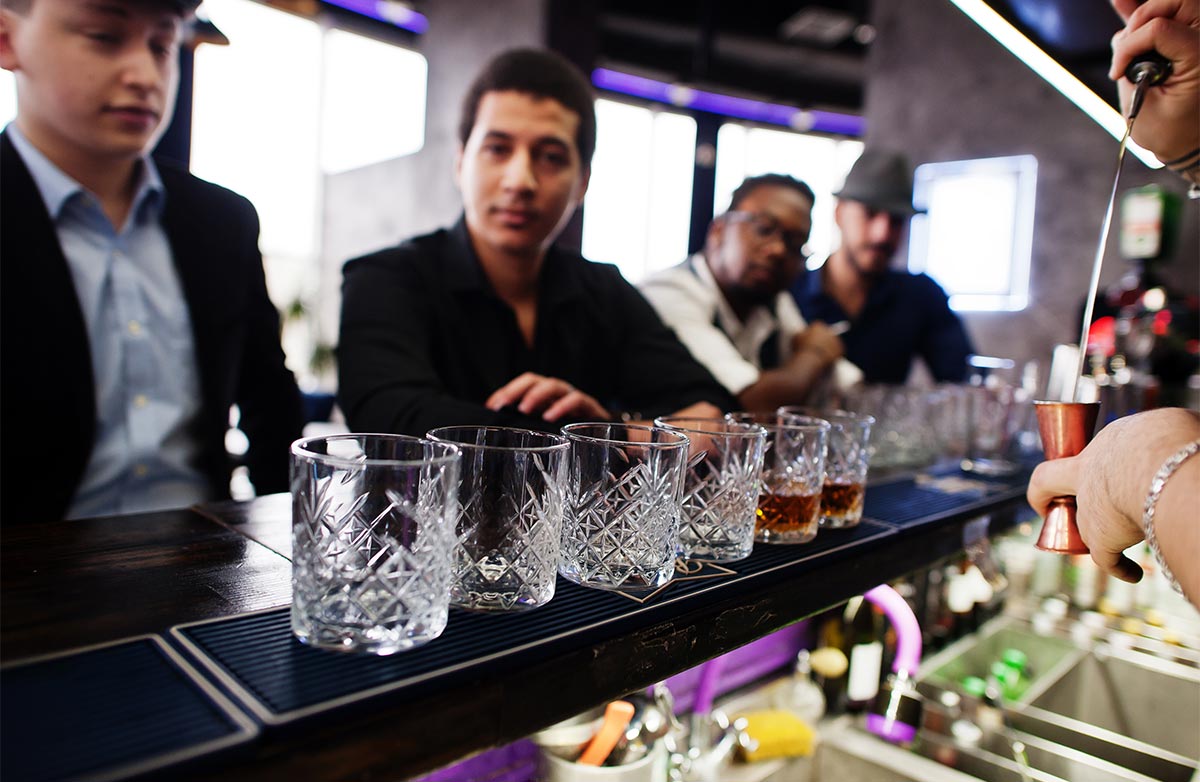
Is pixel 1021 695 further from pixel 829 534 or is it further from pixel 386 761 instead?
pixel 386 761

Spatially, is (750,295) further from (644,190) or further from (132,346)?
(644,190)

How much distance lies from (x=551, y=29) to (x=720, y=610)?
372cm

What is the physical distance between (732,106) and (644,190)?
1.98 m

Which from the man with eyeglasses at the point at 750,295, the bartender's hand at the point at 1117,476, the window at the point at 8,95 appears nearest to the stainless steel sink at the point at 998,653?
the man with eyeglasses at the point at 750,295

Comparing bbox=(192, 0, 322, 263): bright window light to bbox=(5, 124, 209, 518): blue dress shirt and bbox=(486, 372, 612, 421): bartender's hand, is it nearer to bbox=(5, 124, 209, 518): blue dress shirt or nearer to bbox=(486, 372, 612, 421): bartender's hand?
bbox=(5, 124, 209, 518): blue dress shirt

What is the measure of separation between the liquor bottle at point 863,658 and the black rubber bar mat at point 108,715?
1.46m

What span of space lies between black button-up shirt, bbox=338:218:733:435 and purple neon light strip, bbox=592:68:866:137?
7944 mm

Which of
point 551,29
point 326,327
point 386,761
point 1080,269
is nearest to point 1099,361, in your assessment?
point 1080,269

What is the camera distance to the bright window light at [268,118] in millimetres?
5781

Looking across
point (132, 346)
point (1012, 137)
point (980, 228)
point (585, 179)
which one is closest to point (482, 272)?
point (585, 179)

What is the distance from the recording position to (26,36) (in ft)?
4.72

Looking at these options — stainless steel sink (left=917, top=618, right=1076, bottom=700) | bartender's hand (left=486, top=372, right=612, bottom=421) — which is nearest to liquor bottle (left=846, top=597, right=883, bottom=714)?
stainless steel sink (left=917, top=618, right=1076, bottom=700)

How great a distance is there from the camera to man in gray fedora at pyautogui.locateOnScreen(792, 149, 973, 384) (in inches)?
128

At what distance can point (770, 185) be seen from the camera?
7.95 ft
